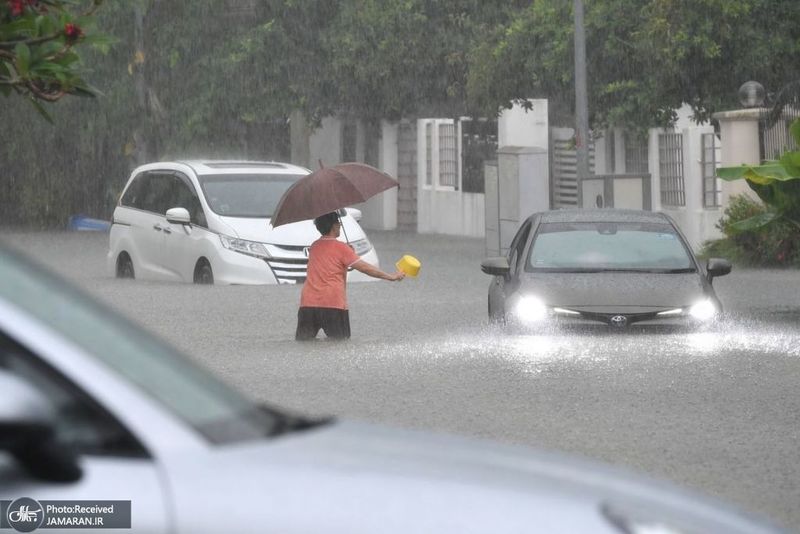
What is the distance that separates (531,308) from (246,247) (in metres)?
7.44

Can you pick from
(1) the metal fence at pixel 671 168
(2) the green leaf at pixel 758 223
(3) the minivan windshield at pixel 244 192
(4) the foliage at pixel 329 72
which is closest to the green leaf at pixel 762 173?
(2) the green leaf at pixel 758 223

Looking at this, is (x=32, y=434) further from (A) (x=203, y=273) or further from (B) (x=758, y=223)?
(A) (x=203, y=273)

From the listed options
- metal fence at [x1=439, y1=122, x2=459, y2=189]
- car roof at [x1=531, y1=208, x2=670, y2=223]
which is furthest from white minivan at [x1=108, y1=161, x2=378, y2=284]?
metal fence at [x1=439, y1=122, x2=459, y2=189]

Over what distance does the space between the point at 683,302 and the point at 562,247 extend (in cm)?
142

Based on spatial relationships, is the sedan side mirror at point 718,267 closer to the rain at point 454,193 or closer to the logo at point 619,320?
the rain at point 454,193

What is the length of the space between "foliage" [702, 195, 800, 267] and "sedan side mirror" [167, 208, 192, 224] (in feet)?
26.2

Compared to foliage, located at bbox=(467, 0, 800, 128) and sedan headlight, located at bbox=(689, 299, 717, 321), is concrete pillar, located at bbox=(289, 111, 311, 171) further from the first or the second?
sedan headlight, located at bbox=(689, 299, 717, 321)

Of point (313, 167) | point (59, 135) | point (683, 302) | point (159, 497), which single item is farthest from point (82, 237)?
point (159, 497)

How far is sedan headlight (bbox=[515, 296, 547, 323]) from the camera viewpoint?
1567 centimetres

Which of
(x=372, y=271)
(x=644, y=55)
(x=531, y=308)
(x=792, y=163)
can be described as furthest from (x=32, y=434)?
(x=644, y=55)

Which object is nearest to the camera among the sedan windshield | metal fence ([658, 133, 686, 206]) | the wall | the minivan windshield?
the sedan windshield

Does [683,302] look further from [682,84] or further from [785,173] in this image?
[682,84]

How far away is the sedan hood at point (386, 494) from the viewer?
3252 mm

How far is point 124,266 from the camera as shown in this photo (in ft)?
82.7
